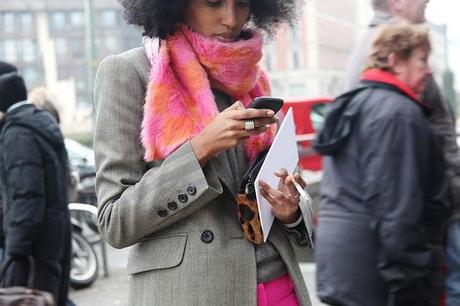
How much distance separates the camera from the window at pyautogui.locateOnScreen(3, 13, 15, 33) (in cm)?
7212

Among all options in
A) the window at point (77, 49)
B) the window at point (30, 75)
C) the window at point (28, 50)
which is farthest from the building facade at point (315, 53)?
the window at point (28, 50)

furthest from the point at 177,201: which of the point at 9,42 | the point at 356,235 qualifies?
the point at 9,42

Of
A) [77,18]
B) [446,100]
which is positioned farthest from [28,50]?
[446,100]

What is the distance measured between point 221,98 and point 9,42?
7378cm

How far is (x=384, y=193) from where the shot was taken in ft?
9.11

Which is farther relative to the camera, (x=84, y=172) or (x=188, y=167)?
(x=84, y=172)

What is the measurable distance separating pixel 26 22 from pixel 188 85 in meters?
71.6

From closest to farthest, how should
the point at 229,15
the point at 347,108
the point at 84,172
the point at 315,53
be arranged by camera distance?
the point at 229,15
the point at 347,108
the point at 84,172
the point at 315,53

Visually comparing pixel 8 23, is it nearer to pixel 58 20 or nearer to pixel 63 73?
pixel 58 20

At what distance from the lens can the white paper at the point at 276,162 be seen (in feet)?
7.42

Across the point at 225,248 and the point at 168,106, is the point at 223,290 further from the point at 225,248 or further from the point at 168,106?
the point at 168,106

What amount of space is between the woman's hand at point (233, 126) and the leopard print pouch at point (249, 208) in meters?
0.15

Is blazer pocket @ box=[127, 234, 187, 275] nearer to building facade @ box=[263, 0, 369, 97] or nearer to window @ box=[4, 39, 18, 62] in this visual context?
window @ box=[4, 39, 18, 62]

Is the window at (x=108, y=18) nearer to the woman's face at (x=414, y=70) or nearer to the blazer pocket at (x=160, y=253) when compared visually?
the woman's face at (x=414, y=70)
